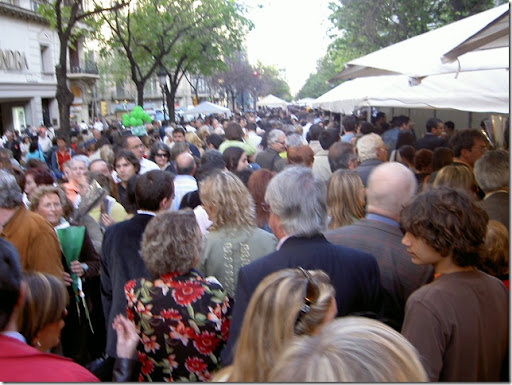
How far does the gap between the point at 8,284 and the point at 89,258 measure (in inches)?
97.2

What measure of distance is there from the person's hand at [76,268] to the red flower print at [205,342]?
1867 mm

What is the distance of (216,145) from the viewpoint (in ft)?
32.4

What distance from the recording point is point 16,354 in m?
1.90

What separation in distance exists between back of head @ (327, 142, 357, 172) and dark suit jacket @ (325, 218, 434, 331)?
3.38m

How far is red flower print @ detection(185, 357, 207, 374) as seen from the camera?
2709 millimetres

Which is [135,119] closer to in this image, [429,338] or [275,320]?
Result: [429,338]

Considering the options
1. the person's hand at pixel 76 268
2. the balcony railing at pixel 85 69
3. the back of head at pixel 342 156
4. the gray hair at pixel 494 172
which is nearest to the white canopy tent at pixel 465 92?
the back of head at pixel 342 156

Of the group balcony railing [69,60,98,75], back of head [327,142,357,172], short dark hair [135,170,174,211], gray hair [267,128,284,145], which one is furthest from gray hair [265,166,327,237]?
balcony railing [69,60,98,75]

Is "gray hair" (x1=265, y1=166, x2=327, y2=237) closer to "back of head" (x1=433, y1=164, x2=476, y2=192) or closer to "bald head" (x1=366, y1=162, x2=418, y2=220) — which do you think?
"bald head" (x1=366, y1=162, x2=418, y2=220)

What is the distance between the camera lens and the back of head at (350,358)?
1.25 m

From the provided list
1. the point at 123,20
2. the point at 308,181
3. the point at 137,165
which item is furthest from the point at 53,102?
the point at 308,181

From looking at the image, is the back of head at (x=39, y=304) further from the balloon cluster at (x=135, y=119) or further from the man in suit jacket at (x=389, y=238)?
the balloon cluster at (x=135, y=119)

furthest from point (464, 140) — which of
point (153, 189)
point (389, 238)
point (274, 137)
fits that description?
point (153, 189)

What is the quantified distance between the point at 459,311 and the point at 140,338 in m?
1.50
